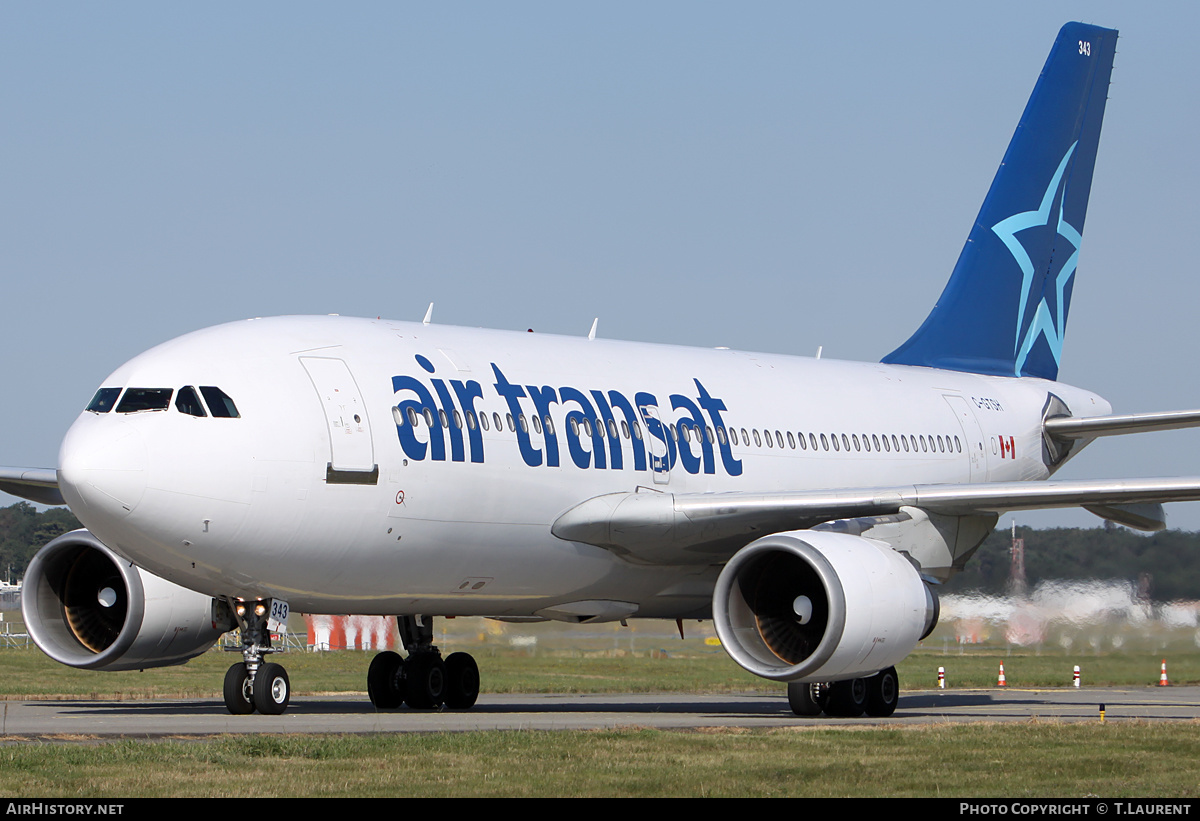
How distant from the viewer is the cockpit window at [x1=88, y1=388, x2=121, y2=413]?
14.2 metres

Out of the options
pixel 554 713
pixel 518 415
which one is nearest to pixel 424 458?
pixel 518 415

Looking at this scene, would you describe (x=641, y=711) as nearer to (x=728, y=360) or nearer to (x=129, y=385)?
(x=728, y=360)

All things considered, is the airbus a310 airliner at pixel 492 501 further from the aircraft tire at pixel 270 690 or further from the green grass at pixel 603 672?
the green grass at pixel 603 672

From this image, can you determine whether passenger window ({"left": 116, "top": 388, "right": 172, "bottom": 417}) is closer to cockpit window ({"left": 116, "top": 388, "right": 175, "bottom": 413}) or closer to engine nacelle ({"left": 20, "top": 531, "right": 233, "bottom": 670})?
cockpit window ({"left": 116, "top": 388, "right": 175, "bottom": 413})

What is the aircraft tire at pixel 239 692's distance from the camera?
14539 mm

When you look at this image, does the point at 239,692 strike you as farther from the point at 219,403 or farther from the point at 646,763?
the point at 646,763

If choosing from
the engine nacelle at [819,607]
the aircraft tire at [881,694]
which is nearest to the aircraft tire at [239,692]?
the engine nacelle at [819,607]

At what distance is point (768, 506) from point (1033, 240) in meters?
11.1

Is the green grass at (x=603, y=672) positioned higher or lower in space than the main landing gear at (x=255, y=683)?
lower

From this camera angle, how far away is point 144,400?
14.2 m

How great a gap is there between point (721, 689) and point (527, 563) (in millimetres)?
8007

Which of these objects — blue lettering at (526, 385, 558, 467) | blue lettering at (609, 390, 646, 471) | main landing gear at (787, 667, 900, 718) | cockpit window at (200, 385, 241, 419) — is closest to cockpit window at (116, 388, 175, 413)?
cockpit window at (200, 385, 241, 419)

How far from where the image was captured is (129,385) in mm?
14344
